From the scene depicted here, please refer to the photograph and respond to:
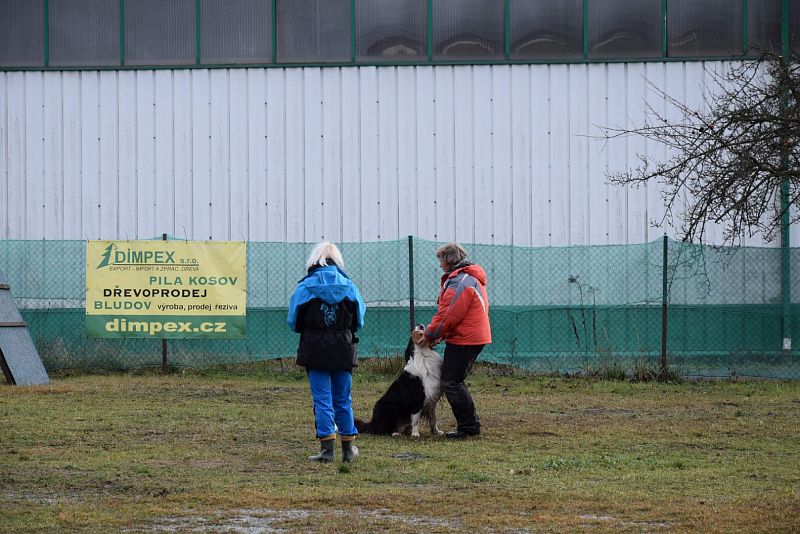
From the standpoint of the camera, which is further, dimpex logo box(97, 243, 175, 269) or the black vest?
dimpex logo box(97, 243, 175, 269)

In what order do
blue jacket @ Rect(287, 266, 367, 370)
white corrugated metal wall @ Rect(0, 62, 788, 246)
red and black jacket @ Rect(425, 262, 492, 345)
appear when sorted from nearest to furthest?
blue jacket @ Rect(287, 266, 367, 370)
red and black jacket @ Rect(425, 262, 492, 345)
white corrugated metal wall @ Rect(0, 62, 788, 246)

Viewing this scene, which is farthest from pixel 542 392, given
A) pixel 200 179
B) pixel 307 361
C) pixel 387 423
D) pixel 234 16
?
pixel 234 16

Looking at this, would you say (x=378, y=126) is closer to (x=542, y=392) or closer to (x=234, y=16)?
(x=234, y=16)

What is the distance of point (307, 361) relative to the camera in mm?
8570

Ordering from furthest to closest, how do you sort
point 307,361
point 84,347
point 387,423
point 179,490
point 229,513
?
point 84,347
point 387,423
point 307,361
point 179,490
point 229,513

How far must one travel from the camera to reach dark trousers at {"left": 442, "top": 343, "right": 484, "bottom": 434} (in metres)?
9.98

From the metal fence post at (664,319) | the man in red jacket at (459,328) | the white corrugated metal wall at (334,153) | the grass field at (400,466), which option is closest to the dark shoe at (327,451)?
the grass field at (400,466)

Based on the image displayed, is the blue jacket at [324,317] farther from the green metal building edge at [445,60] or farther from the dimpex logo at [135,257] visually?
the green metal building edge at [445,60]

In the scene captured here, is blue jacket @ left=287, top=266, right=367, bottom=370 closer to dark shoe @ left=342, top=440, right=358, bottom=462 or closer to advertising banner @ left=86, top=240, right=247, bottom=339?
dark shoe @ left=342, top=440, right=358, bottom=462

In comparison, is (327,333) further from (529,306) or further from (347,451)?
(529,306)

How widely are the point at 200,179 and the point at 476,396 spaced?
24.2 feet

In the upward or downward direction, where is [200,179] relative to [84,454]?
upward

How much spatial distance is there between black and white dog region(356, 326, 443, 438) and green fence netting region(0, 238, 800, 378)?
5.63 meters

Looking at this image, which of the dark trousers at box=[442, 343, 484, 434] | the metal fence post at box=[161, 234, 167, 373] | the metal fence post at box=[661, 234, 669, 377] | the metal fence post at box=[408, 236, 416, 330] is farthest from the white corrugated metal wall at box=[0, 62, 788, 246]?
the dark trousers at box=[442, 343, 484, 434]
